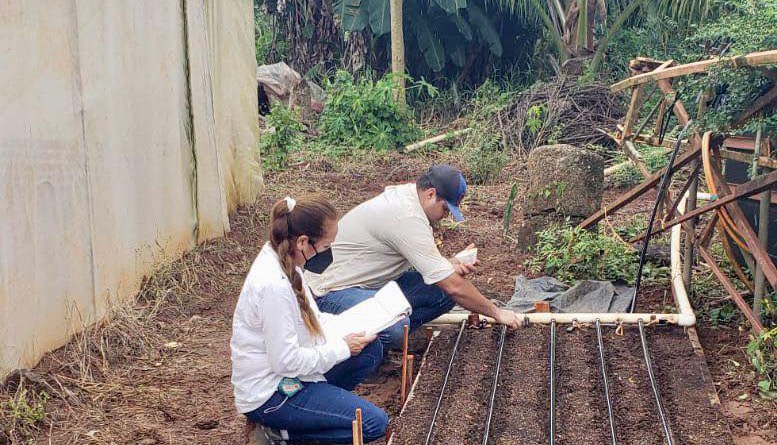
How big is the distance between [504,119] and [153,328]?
8.53 metres

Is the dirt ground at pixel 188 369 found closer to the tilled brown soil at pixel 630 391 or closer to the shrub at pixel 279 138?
the tilled brown soil at pixel 630 391

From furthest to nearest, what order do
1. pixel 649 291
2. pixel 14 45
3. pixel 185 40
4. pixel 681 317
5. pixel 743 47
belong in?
pixel 185 40
pixel 649 291
pixel 681 317
pixel 743 47
pixel 14 45

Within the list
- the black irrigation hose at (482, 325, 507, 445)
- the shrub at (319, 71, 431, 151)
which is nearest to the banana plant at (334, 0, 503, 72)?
the shrub at (319, 71, 431, 151)

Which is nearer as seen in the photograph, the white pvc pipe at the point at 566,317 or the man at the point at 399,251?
the man at the point at 399,251

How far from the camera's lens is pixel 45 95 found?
16.2 feet

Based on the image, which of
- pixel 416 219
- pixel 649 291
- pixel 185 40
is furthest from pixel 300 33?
pixel 416 219

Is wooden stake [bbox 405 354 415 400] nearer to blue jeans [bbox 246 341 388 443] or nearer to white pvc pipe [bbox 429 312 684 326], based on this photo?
white pvc pipe [bbox 429 312 684 326]

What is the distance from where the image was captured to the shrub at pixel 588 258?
21.9ft

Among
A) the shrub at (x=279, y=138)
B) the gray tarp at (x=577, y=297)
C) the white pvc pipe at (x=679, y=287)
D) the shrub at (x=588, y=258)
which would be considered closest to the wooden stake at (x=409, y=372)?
the gray tarp at (x=577, y=297)

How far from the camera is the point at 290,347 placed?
3453 millimetres

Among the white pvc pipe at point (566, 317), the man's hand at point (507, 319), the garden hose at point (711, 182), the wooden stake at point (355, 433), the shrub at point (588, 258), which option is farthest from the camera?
the shrub at point (588, 258)

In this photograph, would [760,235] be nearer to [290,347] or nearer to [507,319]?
[507,319]

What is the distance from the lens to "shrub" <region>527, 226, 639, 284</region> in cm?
667

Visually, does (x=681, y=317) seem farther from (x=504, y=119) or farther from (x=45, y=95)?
(x=504, y=119)
